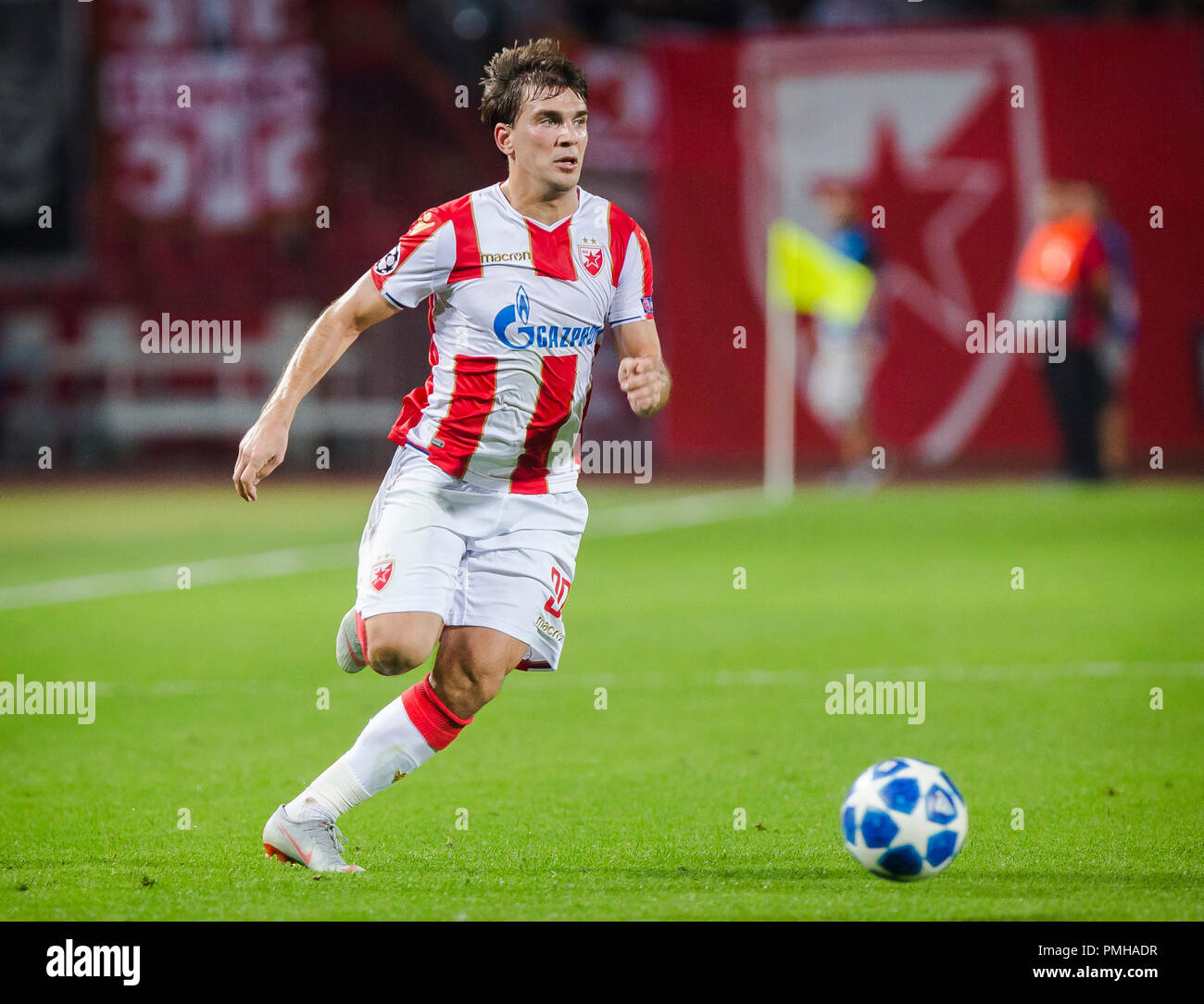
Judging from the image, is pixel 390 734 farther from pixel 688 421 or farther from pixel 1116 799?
pixel 688 421

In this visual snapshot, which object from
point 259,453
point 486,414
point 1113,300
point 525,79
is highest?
point 1113,300

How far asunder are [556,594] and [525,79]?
1.46 meters

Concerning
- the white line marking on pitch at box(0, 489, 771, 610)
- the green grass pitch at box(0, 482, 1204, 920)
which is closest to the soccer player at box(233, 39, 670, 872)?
the green grass pitch at box(0, 482, 1204, 920)

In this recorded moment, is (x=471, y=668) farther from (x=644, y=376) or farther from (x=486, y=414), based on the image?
(x=644, y=376)

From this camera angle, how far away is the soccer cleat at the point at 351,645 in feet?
16.6

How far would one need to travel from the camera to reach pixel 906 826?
15.0 ft

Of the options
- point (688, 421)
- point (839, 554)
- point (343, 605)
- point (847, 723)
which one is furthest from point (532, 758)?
point (688, 421)

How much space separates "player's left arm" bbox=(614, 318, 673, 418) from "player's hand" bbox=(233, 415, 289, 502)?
0.92 meters

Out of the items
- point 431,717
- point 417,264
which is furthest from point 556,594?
point 417,264

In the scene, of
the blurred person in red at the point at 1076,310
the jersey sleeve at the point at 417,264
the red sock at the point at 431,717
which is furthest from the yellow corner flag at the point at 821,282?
the red sock at the point at 431,717

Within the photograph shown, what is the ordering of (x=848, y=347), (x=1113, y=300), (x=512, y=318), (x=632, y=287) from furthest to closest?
(x=848, y=347) < (x=1113, y=300) < (x=632, y=287) < (x=512, y=318)
